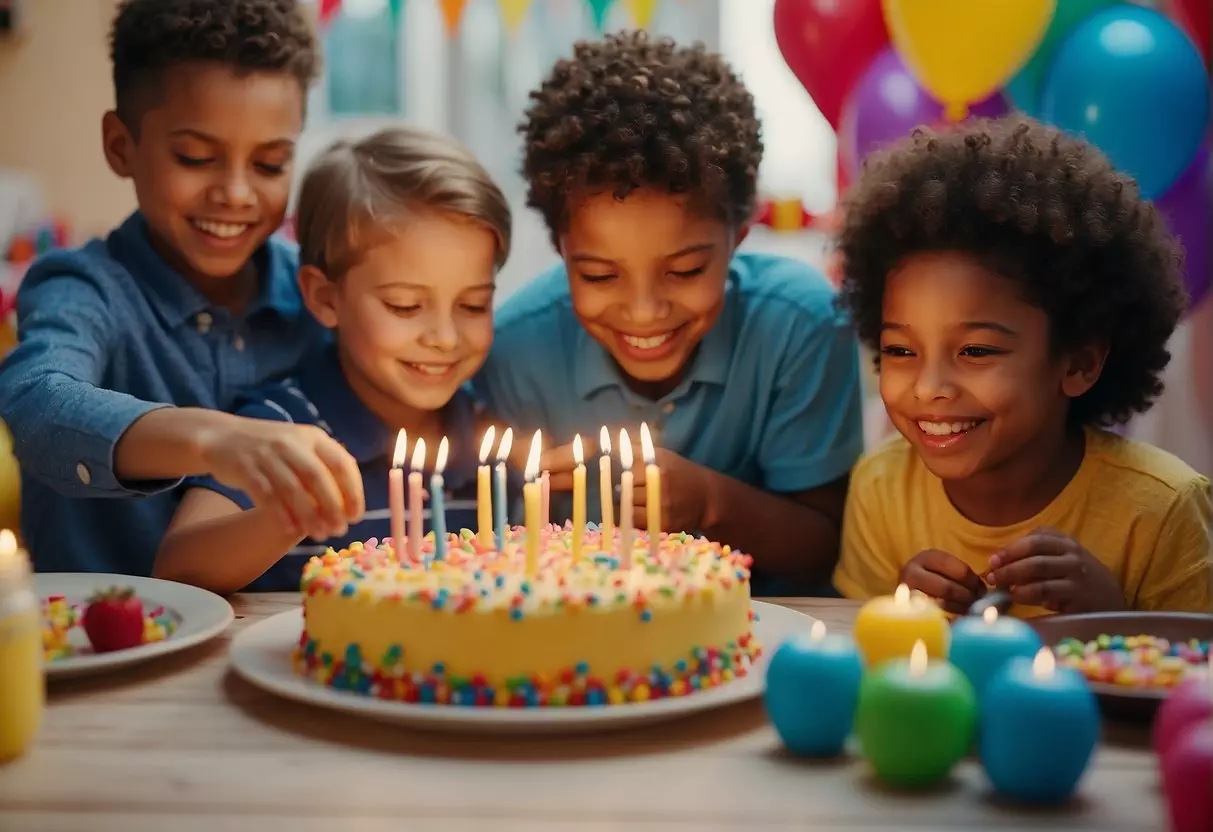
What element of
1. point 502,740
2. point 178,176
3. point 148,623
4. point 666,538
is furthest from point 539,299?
point 502,740

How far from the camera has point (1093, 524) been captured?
191 cm

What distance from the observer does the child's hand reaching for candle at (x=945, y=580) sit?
1729mm

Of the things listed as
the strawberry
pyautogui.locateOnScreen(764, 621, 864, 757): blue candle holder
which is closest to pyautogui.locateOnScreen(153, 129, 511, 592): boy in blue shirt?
the strawberry

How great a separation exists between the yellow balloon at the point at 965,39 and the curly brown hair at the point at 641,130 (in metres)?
0.53

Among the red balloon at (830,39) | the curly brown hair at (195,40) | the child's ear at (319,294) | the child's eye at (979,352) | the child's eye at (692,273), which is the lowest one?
the child's eye at (979,352)

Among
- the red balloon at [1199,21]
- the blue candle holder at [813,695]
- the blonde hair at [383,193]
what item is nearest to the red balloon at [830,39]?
the red balloon at [1199,21]

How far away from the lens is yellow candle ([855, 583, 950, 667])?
1.32 m

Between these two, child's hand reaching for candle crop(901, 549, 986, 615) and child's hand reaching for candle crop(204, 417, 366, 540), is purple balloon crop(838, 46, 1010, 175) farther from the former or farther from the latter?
child's hand reaching for candle crop(204, 417, 366, 540)

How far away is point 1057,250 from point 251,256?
4.46 feet

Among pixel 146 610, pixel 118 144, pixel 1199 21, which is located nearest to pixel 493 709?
pixel 146 610

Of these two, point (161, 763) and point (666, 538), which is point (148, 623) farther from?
point (666, 538)

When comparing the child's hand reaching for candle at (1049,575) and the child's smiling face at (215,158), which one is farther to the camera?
the child's smiling face at (215,158)

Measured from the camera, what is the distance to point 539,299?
2426mm

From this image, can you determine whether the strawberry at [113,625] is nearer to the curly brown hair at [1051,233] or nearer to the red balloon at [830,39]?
the curly brown hair at [1051,233]
